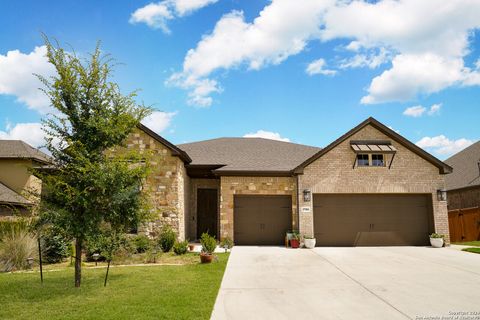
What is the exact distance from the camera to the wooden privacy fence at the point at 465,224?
65.8 ft

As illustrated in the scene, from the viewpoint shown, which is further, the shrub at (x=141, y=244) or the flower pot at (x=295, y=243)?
the flower pot at (x=295, y=243)

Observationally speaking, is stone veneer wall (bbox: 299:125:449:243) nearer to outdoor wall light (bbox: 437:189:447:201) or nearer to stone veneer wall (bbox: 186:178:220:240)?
outdoor wall light (bbox: 437:189:447:201)

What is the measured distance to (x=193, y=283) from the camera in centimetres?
858

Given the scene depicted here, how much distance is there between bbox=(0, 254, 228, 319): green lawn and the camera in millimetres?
6309

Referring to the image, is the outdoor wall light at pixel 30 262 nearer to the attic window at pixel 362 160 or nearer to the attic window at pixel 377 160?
the attic window at pixel 362 160

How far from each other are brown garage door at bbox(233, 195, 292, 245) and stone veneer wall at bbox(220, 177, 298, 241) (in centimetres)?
29

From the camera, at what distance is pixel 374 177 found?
16.6 m

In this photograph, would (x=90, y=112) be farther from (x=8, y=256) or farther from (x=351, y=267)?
(x=351, y=267)

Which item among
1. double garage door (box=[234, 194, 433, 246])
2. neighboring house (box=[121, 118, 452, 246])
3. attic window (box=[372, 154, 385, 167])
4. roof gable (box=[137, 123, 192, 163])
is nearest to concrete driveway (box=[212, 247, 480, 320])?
double garage door (box=[234, 194, 433, 246])

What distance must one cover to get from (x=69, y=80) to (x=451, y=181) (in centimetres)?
2607

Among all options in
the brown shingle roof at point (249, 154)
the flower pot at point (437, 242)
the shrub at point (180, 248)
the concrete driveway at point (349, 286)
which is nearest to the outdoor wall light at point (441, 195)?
the flower pot at point (437, 242)

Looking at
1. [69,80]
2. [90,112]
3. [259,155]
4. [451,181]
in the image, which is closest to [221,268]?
[90,112]

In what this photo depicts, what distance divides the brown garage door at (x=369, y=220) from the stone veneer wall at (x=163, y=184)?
6.45 meters

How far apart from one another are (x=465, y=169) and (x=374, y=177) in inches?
517
